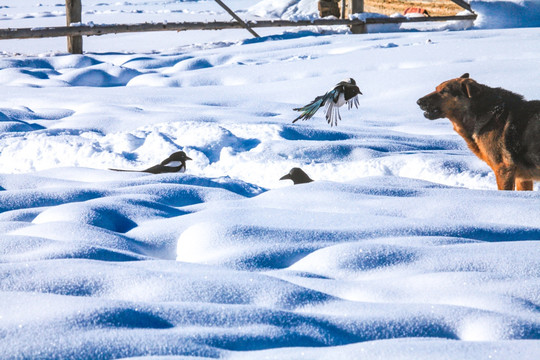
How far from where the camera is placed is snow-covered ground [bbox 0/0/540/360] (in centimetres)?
173

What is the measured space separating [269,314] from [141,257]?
80 cm

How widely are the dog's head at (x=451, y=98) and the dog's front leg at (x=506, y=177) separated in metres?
0.43

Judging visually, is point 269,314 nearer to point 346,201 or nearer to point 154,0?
point 346,201

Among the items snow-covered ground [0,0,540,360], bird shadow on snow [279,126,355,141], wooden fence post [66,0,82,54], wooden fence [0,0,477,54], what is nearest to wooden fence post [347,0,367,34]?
wooden fence [0,0,477,54]

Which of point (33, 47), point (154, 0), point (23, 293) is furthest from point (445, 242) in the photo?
point (154, 0)

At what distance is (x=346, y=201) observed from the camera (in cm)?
329

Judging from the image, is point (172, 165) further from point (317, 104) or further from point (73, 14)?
point (73, 14)

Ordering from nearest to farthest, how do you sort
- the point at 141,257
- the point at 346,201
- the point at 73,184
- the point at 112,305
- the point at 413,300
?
the point at 112,305, the point at 413,300, the point at 141,257, the point at 346,201, the point at 73,184

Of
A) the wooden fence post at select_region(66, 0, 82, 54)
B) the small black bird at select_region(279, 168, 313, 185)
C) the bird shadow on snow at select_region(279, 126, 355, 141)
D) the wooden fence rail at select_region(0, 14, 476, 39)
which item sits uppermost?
the wooden fence post at select_region(66, 0, 82, 54)

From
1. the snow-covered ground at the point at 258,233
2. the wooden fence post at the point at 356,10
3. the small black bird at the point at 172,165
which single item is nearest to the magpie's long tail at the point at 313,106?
the snow-covered ground at the point at 258,233

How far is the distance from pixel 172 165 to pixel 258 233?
178cm

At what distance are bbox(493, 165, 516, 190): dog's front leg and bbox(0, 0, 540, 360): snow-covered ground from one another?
23 centimetres

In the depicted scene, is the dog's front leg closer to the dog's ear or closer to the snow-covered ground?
the snow-covered ground

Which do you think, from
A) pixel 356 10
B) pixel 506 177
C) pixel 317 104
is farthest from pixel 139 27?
pixel 506 177
